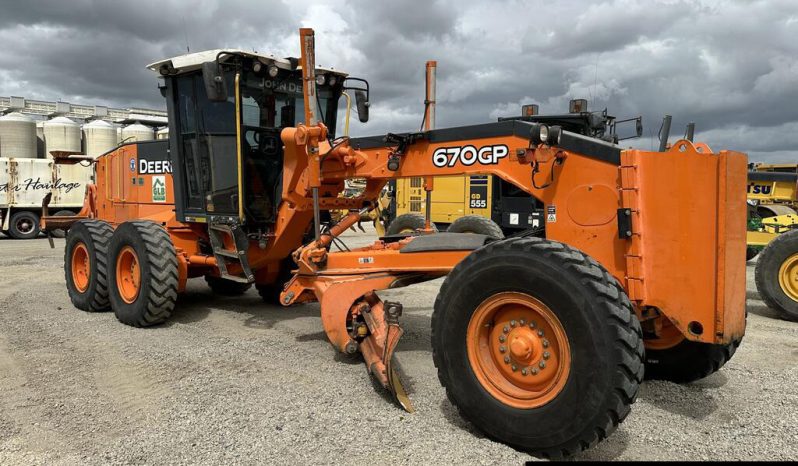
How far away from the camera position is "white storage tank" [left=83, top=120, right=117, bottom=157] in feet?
80.4

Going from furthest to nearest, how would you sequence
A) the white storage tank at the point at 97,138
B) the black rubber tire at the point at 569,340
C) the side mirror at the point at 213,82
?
the white storage tank at the point at 97,138 < the side mirror at the point at 213,82 < the black rubber tire at the point at 569,340

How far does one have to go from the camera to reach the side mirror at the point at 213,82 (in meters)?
5.08

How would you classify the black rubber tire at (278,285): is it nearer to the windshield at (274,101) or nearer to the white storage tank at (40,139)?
the windshield at (274,101)

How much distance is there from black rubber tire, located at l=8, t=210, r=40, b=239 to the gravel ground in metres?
15.5

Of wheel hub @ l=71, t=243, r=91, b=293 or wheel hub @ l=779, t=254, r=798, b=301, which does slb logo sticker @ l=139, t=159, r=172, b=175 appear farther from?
wheel hub @ l=779, t=254, r=798, b=301

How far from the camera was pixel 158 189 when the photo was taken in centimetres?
759

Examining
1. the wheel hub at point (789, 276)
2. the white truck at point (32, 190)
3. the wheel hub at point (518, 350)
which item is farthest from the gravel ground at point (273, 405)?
the white truck at point (32, 190)

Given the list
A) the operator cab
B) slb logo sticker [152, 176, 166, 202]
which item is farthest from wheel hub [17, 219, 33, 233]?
the operator cab

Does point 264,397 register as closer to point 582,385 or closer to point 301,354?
point 301,354

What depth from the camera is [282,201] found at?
6.19m

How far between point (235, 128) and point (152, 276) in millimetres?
1800

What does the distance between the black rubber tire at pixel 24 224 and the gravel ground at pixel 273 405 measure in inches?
608

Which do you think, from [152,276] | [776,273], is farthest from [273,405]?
[776,273]

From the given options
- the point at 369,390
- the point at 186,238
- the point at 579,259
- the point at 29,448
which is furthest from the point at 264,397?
the point at 186,238
